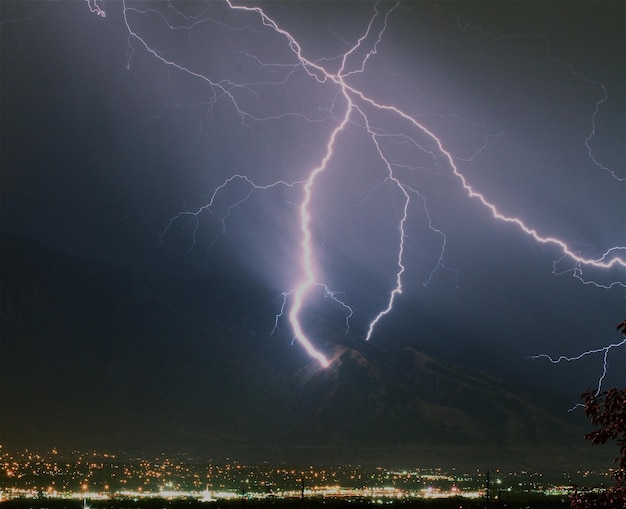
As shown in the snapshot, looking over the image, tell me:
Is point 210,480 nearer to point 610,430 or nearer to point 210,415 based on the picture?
point 210,415

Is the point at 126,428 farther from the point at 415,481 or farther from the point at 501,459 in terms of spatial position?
the point at 501,459

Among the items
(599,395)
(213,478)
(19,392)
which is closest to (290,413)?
(19,392)

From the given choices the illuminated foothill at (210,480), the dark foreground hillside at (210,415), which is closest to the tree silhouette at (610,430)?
the illuminated foothill at (210,480)

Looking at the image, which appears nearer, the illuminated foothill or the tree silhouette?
the tree silhouette

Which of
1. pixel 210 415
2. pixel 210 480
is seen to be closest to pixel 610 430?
pixel 210 480

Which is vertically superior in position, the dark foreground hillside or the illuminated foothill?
the dark foreground hillside

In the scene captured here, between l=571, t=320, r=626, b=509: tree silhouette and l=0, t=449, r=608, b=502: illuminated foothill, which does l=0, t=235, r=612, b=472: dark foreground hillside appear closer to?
l=0, t=449, r=608, b=502: illuminated foothill

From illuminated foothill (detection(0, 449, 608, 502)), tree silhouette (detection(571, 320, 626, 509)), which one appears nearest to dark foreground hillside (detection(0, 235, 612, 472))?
illuminated foothill (detection(0, 449, 608, 502))
